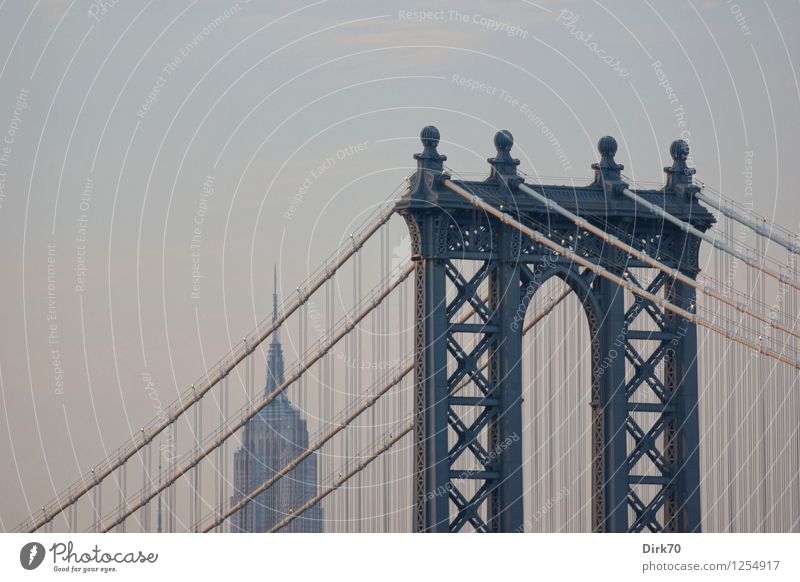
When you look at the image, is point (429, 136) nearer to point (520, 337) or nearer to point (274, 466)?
point (520, 337)

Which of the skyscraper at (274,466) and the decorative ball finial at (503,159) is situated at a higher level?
the skyscraper at (274,466)

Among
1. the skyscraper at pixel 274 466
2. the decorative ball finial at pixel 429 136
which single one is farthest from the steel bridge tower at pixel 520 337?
the skyscraper at pixel 274 466

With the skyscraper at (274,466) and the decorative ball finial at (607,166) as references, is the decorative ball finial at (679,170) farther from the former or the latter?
the skyscraper at (274,466)

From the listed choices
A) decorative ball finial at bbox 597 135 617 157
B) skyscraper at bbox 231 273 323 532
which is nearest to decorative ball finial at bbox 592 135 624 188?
decorative ball finial at bbox 597 135 617 157

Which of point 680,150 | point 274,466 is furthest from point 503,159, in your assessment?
point 274,466

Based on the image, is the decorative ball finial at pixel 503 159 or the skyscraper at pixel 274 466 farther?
the skyscraper at pixel 274 466
